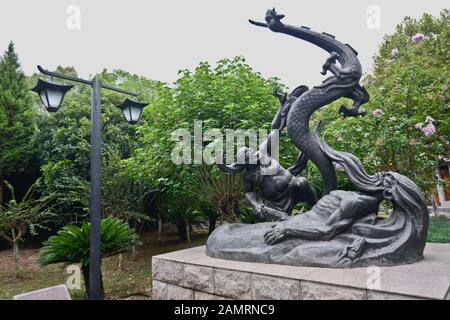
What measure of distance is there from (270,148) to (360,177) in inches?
56.0

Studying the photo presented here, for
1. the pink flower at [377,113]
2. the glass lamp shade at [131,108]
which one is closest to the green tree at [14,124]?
the glass lamp shade at [131,108]

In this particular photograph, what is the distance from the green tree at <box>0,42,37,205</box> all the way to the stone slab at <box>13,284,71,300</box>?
1092 centimetres

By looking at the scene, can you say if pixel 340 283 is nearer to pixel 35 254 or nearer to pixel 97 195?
pixel 97 195

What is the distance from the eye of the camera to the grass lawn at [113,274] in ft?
19.3

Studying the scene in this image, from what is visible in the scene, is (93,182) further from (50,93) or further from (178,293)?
(178,293)

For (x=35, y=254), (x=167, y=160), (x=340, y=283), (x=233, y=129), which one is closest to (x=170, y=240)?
(x=35, y=254)

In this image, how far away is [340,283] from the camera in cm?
287

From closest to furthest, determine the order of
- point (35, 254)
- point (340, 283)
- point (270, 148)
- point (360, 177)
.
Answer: point (340, 283) < point (360, 177) < point (270, 148) < point (35, 254)

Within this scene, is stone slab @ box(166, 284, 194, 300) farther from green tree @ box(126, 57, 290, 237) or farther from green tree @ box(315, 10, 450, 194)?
green tree @ box(315, 10, 450, 194)

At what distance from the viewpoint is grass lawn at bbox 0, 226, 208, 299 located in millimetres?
5874

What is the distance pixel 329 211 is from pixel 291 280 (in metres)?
1.11

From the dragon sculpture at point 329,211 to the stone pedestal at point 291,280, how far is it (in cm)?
15

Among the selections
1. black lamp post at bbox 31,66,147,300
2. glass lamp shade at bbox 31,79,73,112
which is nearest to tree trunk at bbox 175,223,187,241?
black lamp post at bbox 31,66,147,300

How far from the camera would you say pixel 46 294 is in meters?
2.59
